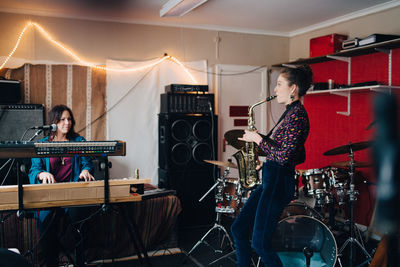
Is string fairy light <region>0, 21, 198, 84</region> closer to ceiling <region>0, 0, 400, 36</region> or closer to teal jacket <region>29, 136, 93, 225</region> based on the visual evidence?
ceiling <region>0, 0, 400, 36</region>

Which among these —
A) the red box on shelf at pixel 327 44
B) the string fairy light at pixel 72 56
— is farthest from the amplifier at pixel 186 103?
the red box on shelf at pixel 327 44

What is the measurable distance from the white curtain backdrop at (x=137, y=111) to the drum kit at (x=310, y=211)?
160cm

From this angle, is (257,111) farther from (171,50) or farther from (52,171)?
(52,171)

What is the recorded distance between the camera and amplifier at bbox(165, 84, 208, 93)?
4680 millimetres

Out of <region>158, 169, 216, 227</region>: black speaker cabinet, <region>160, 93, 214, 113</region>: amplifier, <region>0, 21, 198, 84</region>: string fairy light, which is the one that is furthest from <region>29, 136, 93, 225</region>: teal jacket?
<region>0, 21, 198, 84</region>: string fairy light

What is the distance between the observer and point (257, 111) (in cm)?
563

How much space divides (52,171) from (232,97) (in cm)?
293

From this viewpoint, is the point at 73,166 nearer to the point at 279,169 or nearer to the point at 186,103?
the point at 279,169

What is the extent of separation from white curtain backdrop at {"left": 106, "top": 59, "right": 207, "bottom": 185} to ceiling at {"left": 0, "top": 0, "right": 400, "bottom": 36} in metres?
0.60

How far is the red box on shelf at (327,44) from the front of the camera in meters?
4.69

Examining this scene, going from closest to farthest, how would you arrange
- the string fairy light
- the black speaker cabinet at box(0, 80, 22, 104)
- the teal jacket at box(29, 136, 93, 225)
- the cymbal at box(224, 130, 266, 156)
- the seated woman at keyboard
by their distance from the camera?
the seated woman at keyboard, the teal jacket at box(29, 136, 93, 225), the cymbal at box(224, 130, 266, 156), the black speaker cabinet at box(0, 80, 22, 104), the string fairy light

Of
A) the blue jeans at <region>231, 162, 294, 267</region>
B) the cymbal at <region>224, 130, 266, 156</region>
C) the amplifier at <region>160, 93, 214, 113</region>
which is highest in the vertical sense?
the amplifier at <region>160, 93, 214, 113</region>

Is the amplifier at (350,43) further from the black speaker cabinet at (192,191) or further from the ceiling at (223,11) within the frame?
the black speaker cabinet at (192,191)

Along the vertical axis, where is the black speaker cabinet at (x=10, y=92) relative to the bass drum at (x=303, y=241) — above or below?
above
